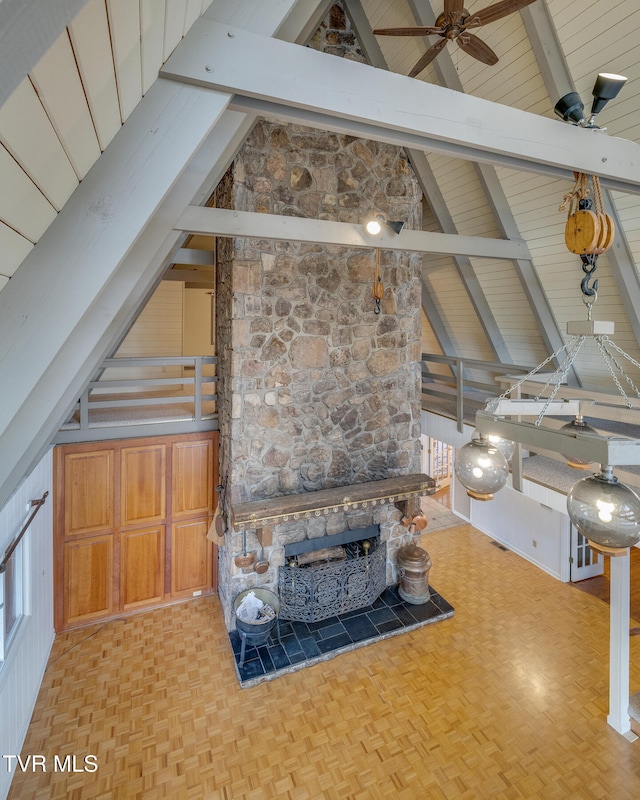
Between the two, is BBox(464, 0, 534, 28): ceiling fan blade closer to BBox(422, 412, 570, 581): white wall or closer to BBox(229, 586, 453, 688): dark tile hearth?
BBox(422, 412, 570, 581): white wall

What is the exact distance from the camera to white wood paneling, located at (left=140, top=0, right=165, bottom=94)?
2.83ft

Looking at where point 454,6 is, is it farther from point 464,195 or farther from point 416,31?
point 464,195

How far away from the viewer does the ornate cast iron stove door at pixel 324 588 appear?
4.64 meters

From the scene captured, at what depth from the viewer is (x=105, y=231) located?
1.05 m

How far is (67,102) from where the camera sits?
0.73 m

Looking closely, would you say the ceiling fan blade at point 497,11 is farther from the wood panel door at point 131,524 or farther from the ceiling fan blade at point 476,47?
the wood panel door at point 131,524

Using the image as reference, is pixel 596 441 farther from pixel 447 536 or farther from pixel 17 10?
pixel 447 536

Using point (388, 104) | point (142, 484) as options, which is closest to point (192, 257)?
point (142, 484)

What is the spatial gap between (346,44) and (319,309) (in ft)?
9.17

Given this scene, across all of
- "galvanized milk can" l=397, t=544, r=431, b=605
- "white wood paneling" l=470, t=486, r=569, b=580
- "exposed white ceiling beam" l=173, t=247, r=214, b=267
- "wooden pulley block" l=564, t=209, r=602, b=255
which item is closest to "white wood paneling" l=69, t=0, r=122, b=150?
"wooden pulley block" l=564, t=209, r=602, b=255

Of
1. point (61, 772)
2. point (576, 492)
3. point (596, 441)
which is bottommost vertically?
point (61, 772)

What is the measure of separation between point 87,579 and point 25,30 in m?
5.50

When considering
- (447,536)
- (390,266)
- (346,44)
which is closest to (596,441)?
(390,266)

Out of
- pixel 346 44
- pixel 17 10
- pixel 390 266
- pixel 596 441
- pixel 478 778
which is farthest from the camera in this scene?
pixel 390 266
